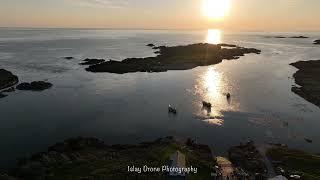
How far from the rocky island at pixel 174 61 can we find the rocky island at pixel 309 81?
39.7 metres

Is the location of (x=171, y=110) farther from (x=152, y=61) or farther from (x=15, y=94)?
(x=152, y=61)

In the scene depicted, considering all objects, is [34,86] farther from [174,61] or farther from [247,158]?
[174,61]

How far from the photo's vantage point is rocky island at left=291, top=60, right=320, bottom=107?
3299 inches

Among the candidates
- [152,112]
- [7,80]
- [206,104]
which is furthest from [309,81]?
[7,80]

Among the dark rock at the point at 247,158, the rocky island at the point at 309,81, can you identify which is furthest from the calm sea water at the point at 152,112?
the dark rock at the point at 247,158

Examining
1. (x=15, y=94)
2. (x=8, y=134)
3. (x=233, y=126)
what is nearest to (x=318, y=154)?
(x=233, y=126)

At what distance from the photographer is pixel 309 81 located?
101 meters

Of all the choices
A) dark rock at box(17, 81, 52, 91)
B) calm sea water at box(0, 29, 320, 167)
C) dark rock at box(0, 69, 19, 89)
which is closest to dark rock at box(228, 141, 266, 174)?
calm sea water at box(0, 29, 320, 167)

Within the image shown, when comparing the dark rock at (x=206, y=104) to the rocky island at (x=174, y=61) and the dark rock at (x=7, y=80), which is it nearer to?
the rocky island at (x=174, y=61)

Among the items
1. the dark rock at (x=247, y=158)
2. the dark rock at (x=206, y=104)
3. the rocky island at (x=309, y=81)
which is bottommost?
the dark rock at (x=247, y=158)

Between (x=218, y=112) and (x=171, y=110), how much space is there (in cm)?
1002

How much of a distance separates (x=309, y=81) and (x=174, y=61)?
60.0 m

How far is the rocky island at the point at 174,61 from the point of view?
12652cm

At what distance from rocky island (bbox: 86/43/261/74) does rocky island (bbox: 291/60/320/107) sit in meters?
39.7
